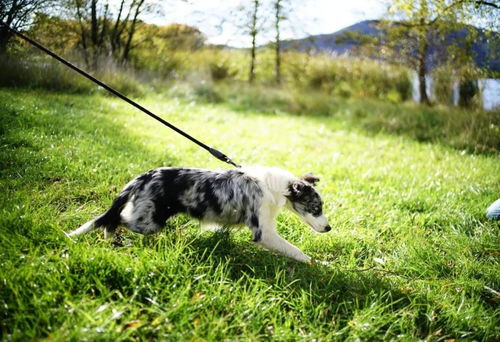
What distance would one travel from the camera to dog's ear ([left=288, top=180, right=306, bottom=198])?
3.22 m

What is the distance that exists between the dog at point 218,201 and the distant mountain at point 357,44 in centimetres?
684

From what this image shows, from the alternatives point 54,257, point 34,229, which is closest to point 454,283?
point 54,257

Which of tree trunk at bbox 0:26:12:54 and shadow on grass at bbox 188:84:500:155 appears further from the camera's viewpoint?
shadow on grass at bbox 188:84:500:155

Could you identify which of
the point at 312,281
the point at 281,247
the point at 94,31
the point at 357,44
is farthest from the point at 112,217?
the point at 357,44

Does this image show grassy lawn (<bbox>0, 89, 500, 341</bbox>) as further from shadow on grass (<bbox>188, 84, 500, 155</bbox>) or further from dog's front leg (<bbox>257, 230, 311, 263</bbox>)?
shadow on grass (<bbox>188, 84, 500, 155</bbox>)

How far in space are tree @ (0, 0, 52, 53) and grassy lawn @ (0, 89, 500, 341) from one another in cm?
106

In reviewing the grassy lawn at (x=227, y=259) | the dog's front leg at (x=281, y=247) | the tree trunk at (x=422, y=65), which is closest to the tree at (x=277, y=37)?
the tree trunk at (x=422, y=65)

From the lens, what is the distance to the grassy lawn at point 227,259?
210 cm

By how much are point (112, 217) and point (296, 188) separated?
1606 millimetres

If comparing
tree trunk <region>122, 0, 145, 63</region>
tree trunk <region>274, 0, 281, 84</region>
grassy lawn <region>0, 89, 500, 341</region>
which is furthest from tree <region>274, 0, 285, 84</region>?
grassy lawn <region>0, 89, 500, 341</region>

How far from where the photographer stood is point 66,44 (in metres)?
8.27

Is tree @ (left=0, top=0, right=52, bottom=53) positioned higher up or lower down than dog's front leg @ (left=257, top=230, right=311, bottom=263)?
higher up

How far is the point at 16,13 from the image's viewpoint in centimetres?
522

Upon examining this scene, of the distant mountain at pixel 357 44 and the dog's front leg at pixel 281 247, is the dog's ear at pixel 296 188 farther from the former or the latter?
the distant mountain at pixel 357 44
